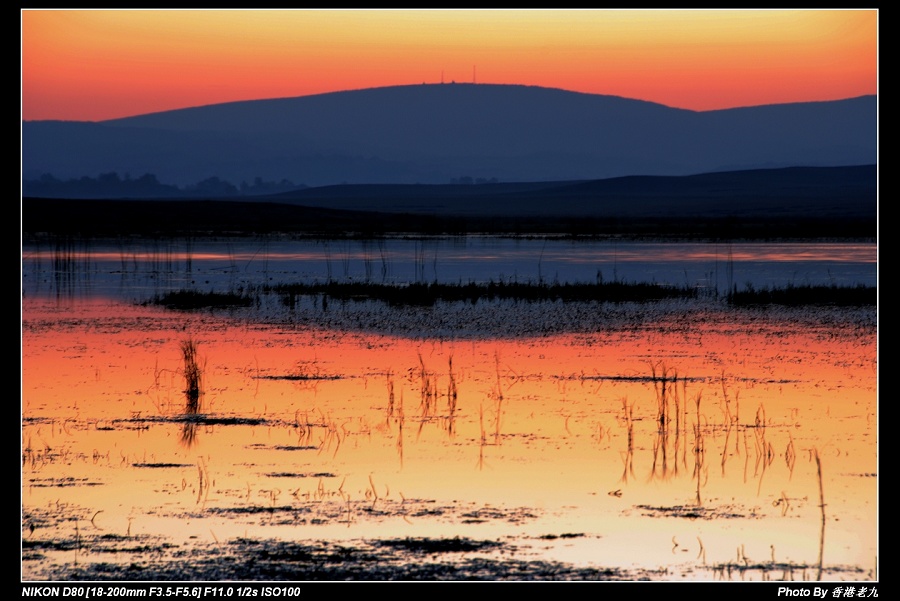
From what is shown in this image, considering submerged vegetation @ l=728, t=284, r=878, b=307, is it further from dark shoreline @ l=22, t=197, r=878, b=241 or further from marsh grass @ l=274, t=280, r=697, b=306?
dark shoreline @ l=22, t=197, r=878, b=241

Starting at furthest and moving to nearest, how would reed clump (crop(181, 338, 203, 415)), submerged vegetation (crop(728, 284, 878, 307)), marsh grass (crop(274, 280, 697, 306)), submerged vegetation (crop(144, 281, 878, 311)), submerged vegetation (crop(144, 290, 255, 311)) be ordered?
marsh grass (crop(274, 280, 697, 306))
submerged vegetation (crop(144, 281, 878, 311))
submerged vegetation (crop(728, 284, 878, 307))
submerged vegetation (crop(144, 290, 255, 311))
reed clump (crop(181, 338, 203, 415))

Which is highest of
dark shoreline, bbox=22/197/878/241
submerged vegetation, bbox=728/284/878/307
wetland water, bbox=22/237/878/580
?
dark shoreline, bbox=22/197/878/241

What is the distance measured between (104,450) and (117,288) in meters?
16.4

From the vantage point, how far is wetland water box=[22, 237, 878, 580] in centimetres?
821

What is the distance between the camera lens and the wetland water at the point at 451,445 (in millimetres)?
8211

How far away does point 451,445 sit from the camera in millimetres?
11180

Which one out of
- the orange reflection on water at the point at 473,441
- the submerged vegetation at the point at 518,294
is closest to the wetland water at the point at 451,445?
the orange reflection on water at the point at 473,441

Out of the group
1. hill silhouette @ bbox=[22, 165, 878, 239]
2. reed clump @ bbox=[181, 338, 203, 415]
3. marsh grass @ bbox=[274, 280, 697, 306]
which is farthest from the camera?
hill silhouette @ bbox=[22, 165, 878, 239]

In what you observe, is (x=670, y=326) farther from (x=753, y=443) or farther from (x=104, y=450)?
(x=104, y=450)

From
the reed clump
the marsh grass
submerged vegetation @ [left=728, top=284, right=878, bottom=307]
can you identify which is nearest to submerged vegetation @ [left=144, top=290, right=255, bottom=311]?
the marsh grass

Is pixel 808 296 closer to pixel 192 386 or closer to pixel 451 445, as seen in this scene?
pixel 192 386

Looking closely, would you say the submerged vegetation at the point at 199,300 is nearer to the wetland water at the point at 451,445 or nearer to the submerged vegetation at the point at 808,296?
the wetland water at the point at 451,445

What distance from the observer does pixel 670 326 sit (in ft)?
65.0
